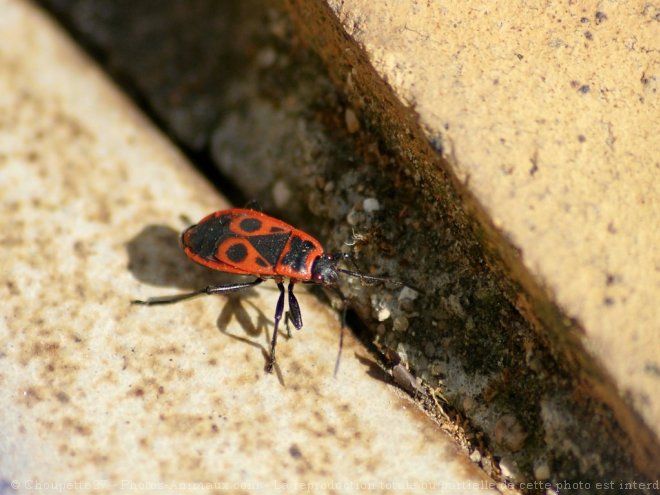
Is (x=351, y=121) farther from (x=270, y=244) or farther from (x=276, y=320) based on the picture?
(x=276, y=320)

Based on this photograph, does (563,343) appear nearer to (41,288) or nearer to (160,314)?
(160,314)

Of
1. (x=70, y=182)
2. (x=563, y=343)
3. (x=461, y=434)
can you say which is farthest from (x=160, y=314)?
(x=563, y=343)

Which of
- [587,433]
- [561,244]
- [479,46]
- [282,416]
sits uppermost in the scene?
[479,46]

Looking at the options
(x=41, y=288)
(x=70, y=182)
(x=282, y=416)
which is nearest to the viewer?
(x=282, y=416)

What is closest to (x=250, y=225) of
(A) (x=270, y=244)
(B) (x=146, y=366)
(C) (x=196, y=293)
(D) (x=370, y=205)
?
(A) (x=270, y=244)

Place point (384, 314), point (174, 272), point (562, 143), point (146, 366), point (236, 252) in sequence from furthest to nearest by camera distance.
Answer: point (174, 272), point (236, 252), point (384, 314), point (146, 366), point (562, 143)

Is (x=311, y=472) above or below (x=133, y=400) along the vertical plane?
above
